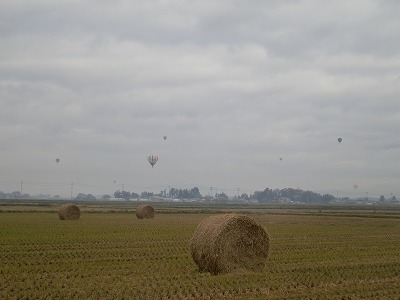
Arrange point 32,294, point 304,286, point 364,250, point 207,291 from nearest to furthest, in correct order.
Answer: point 32,294 → point 207,291 → point 304,286 → point 364,250

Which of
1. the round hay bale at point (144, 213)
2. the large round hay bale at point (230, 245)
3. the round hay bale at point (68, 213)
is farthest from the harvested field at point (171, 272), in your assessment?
the round hay bale at point (144, 213)

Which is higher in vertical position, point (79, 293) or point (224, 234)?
point (224, 234)

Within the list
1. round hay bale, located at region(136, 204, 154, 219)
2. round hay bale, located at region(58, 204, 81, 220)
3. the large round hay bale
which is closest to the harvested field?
the large round hay bale

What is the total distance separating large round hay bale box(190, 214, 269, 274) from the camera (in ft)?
59.3

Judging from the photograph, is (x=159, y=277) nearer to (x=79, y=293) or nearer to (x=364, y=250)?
(x=79, y=293)

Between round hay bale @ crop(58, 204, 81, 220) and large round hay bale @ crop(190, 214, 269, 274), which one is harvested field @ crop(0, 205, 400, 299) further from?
round hay bale @ crop(58, 204, 81, 220)

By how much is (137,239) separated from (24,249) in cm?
726

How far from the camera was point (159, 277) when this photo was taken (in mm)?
16000

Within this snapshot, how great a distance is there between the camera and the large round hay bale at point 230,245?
59.3ft

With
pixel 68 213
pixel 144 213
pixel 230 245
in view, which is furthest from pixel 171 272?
pixel 144 213

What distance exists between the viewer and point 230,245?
18594 millimetres

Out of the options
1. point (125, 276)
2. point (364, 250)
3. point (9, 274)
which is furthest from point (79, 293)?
point (364, 250)

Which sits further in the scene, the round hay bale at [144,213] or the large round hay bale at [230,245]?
the round hay bale at [144,213]

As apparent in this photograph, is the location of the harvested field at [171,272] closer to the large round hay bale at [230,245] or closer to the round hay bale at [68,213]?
the large round hay bale at [230,245]
